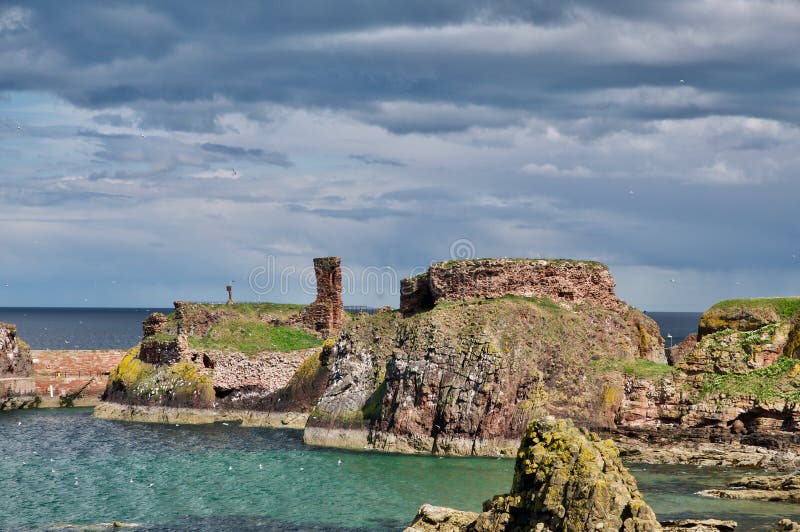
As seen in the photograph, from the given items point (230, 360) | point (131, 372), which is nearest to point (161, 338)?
point (131, 372)

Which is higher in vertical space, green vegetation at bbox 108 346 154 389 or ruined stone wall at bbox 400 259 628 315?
A: ruined stone wall at bbox 400 259 628 315

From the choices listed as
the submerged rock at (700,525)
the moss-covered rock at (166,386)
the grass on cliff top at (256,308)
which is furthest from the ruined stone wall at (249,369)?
the submerged rock at (700,525)

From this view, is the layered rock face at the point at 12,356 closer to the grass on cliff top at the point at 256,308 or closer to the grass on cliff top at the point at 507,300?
the grass on cliff top at the point at 256,308

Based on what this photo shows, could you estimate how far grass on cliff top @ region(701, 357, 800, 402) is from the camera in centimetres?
5088

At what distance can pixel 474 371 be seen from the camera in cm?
5328

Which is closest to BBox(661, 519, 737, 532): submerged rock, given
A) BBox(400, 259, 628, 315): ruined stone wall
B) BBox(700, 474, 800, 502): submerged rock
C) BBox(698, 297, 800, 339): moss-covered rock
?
BBox(700, 474, 800, 502): submerged rock

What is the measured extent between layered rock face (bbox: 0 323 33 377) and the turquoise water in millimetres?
21060

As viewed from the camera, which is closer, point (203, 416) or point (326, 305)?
point (203, 416)

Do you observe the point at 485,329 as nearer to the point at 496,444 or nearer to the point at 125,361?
the point at 496,444

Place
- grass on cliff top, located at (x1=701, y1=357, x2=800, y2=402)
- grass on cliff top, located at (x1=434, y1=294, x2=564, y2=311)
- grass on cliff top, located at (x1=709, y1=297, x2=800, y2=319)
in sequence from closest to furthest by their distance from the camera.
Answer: grass on cliff top, located at (x1=701, y1=357, x2=800, y2=402) < grass on cliff top, located at (x1=709, y1=297, x2=800, y2=319) < grass on cliff top, located at (x1=434, y1=294, x2=564, y2=311)

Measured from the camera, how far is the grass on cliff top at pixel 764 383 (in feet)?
167

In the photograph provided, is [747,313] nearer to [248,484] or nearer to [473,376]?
[473,376]

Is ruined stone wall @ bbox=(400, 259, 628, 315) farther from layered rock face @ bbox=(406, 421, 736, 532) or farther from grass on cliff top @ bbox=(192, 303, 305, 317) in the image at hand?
layered rock face @ bbox=(406, 421, 736, 532)

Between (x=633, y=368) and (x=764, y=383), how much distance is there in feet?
24.0
